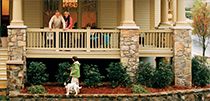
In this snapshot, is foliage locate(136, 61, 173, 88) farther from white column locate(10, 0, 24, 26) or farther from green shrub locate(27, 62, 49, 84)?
white column locate(10, 0, 24, 26)

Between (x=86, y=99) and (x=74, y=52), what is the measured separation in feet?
9.04

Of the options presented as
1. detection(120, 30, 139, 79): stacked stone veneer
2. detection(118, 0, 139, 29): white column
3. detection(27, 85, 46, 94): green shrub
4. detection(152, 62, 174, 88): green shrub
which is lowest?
detection(27, 85, 46, 94): green shrub

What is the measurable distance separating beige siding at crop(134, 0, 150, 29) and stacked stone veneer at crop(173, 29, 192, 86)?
4700 mm

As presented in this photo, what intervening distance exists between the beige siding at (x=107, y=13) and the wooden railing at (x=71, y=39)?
4088 mm

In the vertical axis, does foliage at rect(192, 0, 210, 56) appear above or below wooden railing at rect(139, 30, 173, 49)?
above

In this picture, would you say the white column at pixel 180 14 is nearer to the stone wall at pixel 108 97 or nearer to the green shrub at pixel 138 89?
the stone wall at pixel 108 97

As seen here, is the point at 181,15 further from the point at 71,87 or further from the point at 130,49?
the point at 71,87

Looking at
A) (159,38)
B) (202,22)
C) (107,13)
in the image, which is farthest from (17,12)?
(202,22)

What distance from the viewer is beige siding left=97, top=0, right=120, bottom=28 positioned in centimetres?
2311

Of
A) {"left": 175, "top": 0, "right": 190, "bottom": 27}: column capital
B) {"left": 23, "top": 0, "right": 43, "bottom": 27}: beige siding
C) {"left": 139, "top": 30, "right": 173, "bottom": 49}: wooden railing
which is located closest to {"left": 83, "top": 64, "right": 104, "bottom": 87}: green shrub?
{"left": 139, "top": 30, "right": 173, "bottom": 49}: wooden railing

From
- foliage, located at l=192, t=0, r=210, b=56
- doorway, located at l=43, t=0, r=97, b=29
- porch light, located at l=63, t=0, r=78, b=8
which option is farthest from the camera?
foliage, located at l=192, t=0, r=210, b=56

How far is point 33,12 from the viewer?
22.9m

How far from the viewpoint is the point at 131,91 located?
58.2 feet

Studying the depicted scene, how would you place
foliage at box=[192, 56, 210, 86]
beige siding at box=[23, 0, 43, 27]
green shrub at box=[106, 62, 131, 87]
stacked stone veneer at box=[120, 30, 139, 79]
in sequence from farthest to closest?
beige siding at box=[23, 0, 43, 27] → foliage at box=[192, 56, 210, 86] → stacked stone veneer at box=[120, 30, 139, 79] → green shrub at box=[106, 62, 131, 87]
